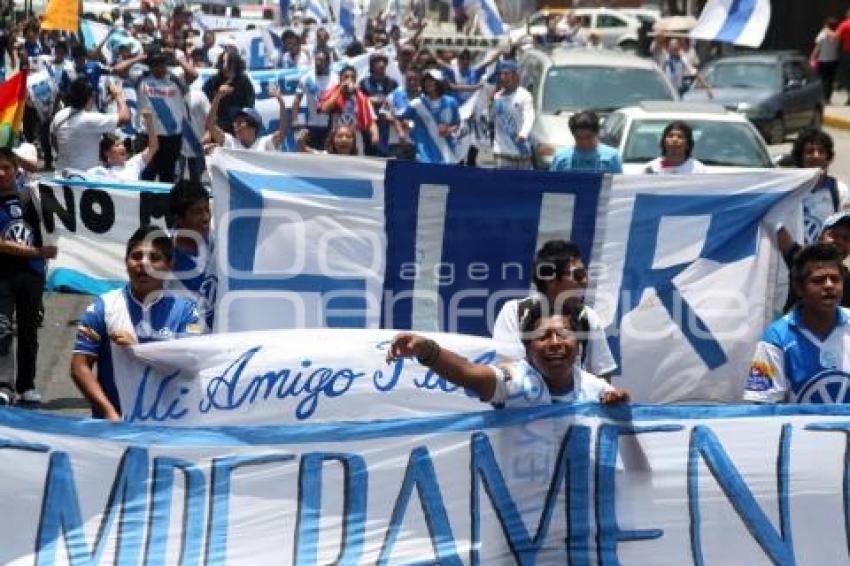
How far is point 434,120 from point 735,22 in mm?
3553

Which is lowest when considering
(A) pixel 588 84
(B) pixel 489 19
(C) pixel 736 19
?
(B) pixel 489 19

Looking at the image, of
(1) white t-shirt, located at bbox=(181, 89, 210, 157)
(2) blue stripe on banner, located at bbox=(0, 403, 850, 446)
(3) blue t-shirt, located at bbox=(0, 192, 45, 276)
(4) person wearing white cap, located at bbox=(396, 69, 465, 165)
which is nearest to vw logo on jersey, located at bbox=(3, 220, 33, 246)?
(3) blue t-shirt, located at bbox=(0, 192, 45, 276)

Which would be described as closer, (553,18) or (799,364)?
(799,364)

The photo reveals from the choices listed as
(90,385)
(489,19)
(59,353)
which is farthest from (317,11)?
(90,385)

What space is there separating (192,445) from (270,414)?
143 centimetres

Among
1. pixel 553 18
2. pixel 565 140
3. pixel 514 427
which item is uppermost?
pixel 514 427

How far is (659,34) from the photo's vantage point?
30.1 m

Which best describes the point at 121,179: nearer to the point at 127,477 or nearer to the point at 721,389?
the point at 721,389

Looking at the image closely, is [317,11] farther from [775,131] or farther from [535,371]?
[535,371]

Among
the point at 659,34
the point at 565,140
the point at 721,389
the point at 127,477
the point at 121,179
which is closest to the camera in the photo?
the point at 127,477

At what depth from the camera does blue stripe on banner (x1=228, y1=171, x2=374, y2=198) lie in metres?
9.91

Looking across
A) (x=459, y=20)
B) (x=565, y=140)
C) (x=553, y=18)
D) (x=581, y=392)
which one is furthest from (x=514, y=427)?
(x=553, y=18)

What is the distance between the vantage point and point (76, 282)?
47.3ft

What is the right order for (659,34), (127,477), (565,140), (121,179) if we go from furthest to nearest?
(659,34)
(565,140)
(121,179)
(127,477)
